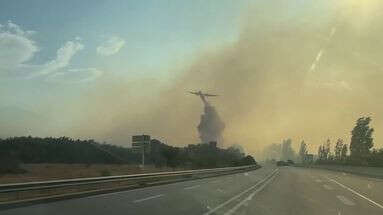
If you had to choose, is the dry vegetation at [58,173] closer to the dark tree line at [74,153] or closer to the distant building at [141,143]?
the distant building at [141,143]

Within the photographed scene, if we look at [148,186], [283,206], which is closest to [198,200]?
[283,206]

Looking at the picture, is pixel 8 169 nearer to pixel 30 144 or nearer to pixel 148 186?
pixel 148 186

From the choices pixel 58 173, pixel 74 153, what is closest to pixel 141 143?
pixel 58 173

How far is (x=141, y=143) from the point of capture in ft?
166

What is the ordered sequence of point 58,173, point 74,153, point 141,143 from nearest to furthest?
point 58,173 → point 141,143 → point 74,153

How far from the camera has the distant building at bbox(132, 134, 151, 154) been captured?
50.3 metres

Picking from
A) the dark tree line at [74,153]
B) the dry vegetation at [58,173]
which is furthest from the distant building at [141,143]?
the dark tree line at [74,153]

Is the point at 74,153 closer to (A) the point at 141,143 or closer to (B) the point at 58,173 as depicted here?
(A) the point at 141,143

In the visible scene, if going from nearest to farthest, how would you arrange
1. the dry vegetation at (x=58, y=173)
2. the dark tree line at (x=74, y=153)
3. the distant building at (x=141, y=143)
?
the dry vegetation at (x=58, y=173) → the distant building at (x=141, y=143) → the dark tree line at (x=74, y=153)

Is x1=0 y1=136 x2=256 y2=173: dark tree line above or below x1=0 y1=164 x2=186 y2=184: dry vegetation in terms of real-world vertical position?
above

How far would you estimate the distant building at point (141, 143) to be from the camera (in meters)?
50.3

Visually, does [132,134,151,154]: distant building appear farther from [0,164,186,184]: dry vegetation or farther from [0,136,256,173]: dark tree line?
[0,136,256,173]: dark tree line

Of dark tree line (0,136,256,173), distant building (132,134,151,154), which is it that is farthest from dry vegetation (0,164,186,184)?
dark tree line (0,136,256,173)

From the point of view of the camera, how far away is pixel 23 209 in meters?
18.6
